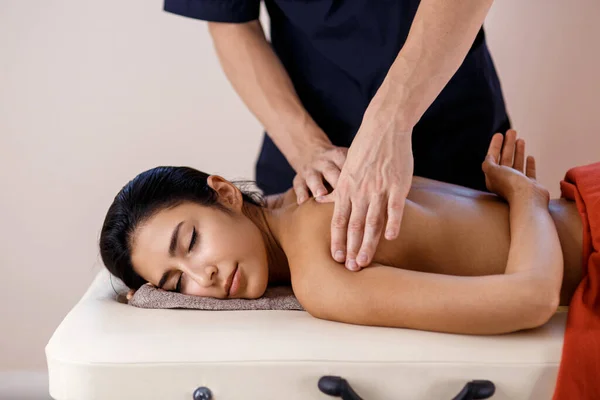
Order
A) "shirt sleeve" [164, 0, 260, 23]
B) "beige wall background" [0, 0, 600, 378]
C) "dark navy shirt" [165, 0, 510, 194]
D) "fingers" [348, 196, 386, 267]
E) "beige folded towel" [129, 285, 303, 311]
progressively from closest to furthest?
"fingers" [348, 196, 386, 267]
"beige folded towel" [129, 285, 303, 311]
"dark navy shirt" [165, 0, 510, 194]
"shirt sleeve" [164, 0, 260, 23]
"beige wall background" [0, 0, 600, 378]

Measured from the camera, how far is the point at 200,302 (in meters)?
1.38

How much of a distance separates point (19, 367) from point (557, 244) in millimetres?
1930

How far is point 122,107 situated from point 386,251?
1.27 metres

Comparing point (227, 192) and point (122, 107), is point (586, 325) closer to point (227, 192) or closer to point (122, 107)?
point (227, 192)

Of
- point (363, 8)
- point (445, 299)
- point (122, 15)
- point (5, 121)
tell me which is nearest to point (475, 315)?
point (445, 299)

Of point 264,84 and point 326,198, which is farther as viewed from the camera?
point 264,84

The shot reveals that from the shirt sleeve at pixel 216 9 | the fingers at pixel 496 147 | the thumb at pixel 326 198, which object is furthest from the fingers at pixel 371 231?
the shirt sleeve at pixel 216 9

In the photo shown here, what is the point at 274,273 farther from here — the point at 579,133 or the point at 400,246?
the point at 579,133

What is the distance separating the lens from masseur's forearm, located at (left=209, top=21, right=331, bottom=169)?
1692 mm

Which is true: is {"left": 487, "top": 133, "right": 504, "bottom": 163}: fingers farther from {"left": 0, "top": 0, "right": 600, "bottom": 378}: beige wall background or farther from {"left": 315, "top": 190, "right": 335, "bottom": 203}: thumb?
{"left": 0, "top": 0, "right": 600, "bottom": 378}: beige wall background

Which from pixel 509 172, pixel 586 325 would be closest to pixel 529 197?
pixel 509 172

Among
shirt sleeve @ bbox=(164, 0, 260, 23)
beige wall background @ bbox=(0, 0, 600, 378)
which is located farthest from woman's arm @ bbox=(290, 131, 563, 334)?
beige wall background @ bbox=(0, 0, 600, 378)

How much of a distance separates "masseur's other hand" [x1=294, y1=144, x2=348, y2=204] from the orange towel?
48 centimetres

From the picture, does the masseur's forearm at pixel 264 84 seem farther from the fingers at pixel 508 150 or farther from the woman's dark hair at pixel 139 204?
the fingers at pixel 508 150
